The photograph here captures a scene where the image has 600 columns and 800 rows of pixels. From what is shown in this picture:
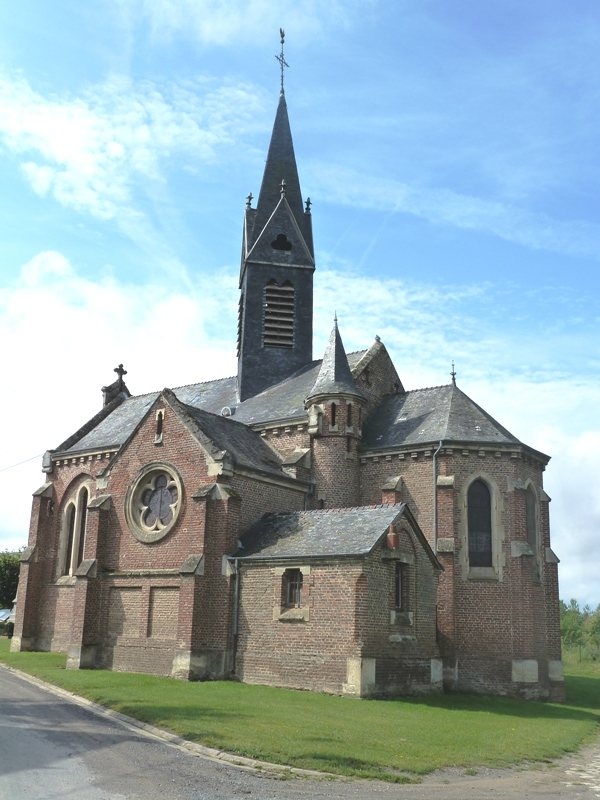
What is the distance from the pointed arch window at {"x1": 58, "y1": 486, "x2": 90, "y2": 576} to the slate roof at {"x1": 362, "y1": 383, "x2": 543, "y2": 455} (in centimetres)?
1380

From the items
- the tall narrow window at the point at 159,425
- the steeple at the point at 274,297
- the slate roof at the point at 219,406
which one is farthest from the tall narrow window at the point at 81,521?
the tall narrow window at the point at 159,425

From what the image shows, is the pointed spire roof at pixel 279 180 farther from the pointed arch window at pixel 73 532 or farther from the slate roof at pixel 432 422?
the pointed arch window at pixel 73 532

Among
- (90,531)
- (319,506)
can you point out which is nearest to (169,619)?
(90,531)

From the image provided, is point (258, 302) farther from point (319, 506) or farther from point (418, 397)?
point (319, 506)

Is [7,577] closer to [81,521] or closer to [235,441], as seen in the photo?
[81,521]

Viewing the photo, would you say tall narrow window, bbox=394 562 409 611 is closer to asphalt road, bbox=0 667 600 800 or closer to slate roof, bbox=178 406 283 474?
slate roof, bbox=178 406 283 474

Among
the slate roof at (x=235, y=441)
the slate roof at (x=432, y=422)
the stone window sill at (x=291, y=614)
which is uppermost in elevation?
the slate roof at (x=432, y=422)

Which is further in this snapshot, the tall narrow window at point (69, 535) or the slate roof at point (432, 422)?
the tall narrow window at point (69, 535)

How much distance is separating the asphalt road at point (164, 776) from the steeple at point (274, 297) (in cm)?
2366

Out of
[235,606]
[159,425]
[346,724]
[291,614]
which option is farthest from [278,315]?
[346,724]

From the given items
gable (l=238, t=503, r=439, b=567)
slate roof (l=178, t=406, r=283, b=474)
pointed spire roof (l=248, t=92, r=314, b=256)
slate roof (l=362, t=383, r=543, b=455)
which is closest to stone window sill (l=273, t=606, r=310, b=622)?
gable (l=238, t=503, r=439, b=567)

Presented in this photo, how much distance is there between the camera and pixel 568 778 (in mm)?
13578

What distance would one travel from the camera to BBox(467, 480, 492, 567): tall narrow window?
28812 millimetres

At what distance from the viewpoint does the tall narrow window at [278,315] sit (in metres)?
37.9
